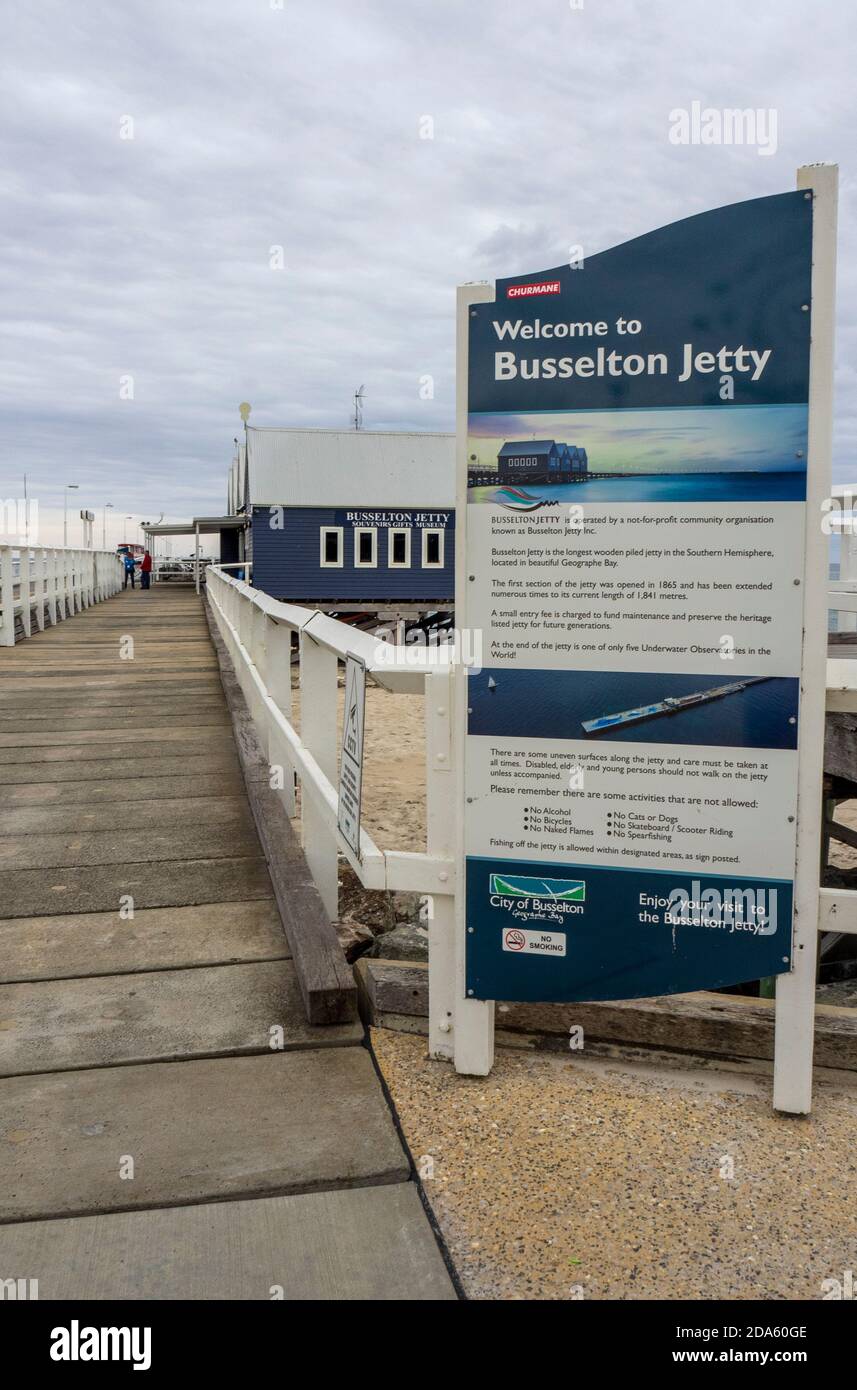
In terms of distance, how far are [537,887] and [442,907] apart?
30 centimetres

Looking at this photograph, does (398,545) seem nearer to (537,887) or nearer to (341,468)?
(341,468)

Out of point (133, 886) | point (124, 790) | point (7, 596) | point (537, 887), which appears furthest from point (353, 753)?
point (7, 596)

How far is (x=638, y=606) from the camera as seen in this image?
9.82 feet

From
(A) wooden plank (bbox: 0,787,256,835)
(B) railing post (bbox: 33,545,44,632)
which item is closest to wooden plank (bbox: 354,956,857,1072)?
(A) wooden plank (bbox: 0,787,256,835)

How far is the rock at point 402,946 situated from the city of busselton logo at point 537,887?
145cm

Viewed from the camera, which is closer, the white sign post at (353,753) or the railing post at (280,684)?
the white sign post at (353,753)

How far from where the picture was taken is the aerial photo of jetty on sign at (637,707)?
2.93 meters

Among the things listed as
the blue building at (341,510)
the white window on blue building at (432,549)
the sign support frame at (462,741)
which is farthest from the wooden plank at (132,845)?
the white window on blue building at (432,549)

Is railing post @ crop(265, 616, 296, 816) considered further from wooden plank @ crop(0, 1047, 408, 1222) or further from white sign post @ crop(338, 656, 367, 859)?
wooden plank @ crop(0, 1047, 408, 1222)

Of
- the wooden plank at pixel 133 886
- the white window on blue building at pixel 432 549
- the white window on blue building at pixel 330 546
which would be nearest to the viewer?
the wooden plank at pixel 133 886

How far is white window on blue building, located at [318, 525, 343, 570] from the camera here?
35.2m

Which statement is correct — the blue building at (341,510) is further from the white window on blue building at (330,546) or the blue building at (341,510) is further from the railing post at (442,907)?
the railing post at (442,907)

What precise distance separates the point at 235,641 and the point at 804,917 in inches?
344
